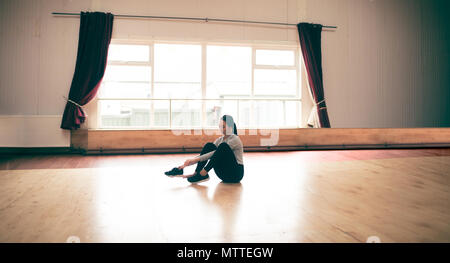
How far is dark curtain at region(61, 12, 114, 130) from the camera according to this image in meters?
5.14

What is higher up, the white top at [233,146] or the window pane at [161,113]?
the window pane at [161,113]

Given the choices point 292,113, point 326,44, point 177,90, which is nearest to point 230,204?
point 177,90

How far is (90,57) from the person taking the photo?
5203mm

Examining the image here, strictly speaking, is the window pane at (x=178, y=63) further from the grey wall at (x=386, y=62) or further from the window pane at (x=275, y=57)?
the grey wall at (x=386, y=62)

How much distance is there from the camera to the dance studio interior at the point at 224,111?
2.24 metres

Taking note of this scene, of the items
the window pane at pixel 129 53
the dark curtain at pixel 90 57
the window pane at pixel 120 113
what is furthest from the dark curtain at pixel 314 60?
the dark curtain at pixel 90 57

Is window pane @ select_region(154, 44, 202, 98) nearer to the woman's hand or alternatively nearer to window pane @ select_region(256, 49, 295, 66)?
window pane @ select_region(256, 49, 295, 66)

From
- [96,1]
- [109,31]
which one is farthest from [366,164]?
[96,1]

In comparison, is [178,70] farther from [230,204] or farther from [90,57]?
[230,204]

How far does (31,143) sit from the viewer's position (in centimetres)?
498

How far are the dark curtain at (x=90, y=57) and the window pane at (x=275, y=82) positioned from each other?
131 inches
